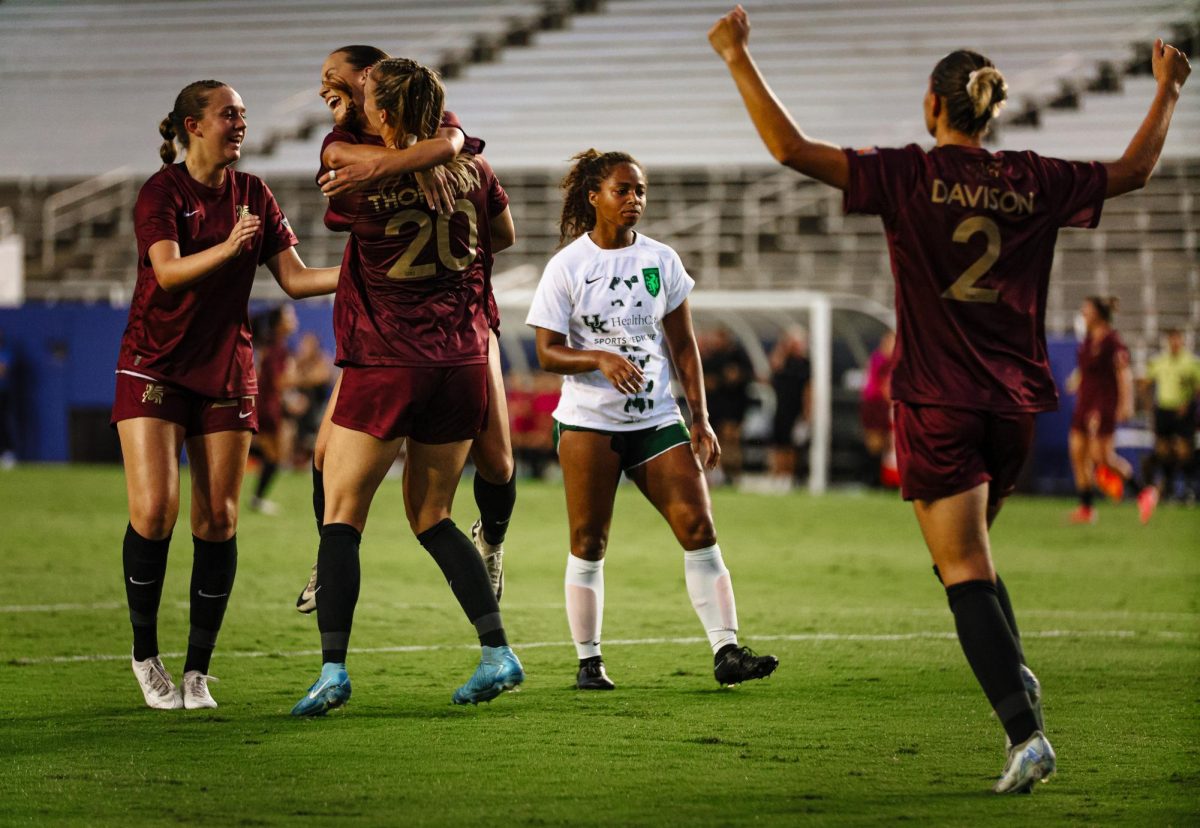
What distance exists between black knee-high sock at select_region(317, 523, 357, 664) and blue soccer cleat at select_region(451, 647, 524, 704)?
0.48 m

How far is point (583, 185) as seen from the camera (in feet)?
20.6

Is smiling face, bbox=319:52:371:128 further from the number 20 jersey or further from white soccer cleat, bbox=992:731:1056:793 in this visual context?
white soccer cleat, bbox=992:731:1056:793

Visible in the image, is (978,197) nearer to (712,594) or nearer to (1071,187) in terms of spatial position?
(1071,187)

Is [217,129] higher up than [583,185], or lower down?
higher up

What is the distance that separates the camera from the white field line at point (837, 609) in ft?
29.2

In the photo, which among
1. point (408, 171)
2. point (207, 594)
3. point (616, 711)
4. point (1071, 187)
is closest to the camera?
point (1071, 187)

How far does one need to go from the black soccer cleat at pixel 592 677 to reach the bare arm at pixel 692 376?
90 centimetres

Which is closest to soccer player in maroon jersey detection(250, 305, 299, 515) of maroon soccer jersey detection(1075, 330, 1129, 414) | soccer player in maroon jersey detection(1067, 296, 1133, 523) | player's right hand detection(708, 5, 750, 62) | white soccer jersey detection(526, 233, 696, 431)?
soccer player in maroon jersey detection(1067, 296, 1133, 523)

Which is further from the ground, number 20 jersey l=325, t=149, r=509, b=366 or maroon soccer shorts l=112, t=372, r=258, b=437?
number 20 jersey l=325, t=149, r=509, b=366

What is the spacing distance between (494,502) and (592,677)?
81cm

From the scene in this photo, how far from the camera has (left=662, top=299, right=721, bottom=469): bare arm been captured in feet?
20.4

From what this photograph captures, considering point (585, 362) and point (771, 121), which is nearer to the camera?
point (771, 121)

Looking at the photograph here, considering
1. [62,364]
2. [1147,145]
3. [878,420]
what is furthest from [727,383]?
[1147,145]

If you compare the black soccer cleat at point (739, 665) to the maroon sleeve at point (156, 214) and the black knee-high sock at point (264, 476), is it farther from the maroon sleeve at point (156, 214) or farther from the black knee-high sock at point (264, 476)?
the black knee-high sock at point (264, 476)
